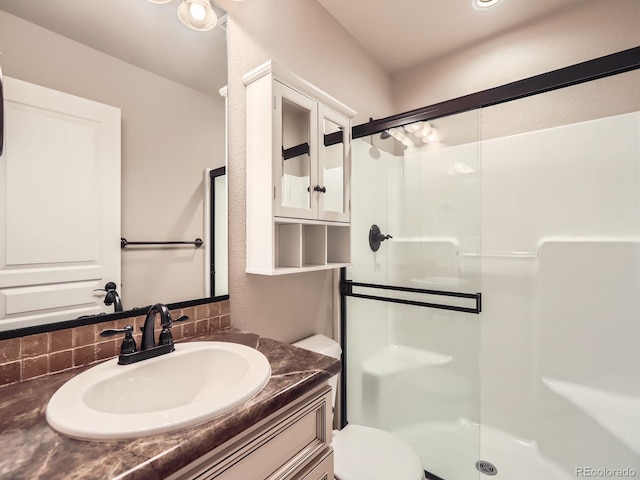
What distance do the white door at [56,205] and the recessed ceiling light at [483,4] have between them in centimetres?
186

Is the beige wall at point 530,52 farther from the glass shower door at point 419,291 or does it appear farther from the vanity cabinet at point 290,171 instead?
the vanity cabinet at point 290,171

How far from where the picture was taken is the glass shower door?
1434 mm

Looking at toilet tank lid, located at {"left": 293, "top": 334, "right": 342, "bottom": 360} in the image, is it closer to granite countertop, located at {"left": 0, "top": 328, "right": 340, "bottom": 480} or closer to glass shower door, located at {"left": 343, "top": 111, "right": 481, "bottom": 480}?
glass shower door, located at {"left": 343, "top": 111, "right": 481, "bottom": 480}

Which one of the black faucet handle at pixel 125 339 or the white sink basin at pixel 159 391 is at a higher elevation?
the black faucet handle at pixel 125 339

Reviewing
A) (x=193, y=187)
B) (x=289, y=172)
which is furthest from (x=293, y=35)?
(x=193, y=187)

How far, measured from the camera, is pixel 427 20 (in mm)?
1761

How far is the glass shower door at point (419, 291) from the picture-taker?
1434mm

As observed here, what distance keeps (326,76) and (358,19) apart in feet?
1.38

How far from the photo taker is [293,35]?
1481 millimetres

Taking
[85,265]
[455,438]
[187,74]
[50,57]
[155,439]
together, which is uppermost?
[187,74]

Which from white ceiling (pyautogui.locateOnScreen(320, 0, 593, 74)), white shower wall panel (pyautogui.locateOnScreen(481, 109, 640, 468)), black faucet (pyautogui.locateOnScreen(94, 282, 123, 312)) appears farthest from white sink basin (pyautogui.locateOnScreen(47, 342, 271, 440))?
white ceiling (pyautogui.locateOnScreen(320, 0, 593, 74))

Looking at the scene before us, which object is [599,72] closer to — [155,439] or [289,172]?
[289,172]

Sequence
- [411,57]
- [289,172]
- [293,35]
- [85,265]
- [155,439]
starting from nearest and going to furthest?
[155,439], [85,265], [289,172], [293,35], [411,57]

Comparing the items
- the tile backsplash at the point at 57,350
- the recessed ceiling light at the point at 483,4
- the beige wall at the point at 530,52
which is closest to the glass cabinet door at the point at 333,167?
the tile backsplash at the point at 57,350
